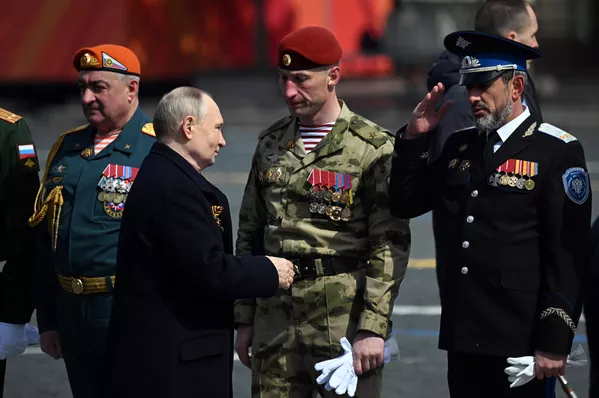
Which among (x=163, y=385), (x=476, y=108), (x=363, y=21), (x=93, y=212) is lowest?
(x=163, y=385)

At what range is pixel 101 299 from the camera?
16.8 feet

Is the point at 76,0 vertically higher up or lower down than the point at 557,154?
higher up

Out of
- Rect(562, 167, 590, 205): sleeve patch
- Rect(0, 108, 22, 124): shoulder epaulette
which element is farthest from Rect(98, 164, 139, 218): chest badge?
Rect(562, 167, 590, 205): sleeve patch

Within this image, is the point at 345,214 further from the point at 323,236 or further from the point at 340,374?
the point at 340,374

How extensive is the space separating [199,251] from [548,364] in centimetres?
137

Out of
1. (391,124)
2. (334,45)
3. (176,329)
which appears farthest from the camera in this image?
(391,124)

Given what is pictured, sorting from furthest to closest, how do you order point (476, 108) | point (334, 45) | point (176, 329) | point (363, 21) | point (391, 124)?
point (363, 21)
point (391, 124)
point (334, 45)
point (476, 108)
point (176, 329)

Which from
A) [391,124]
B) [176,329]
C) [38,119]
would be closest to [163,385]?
[176,329]

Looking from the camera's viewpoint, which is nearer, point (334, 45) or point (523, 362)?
point (523, 362)

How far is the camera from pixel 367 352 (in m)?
4.61

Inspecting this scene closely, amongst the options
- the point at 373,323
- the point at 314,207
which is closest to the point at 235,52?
the point at 314,207

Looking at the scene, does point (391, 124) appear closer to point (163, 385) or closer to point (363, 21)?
point (363, 21)

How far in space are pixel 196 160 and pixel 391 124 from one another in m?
17.9

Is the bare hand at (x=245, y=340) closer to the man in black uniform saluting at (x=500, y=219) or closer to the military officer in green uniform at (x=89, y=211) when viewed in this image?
the military officer in green uniform at (x=89, y=211)
